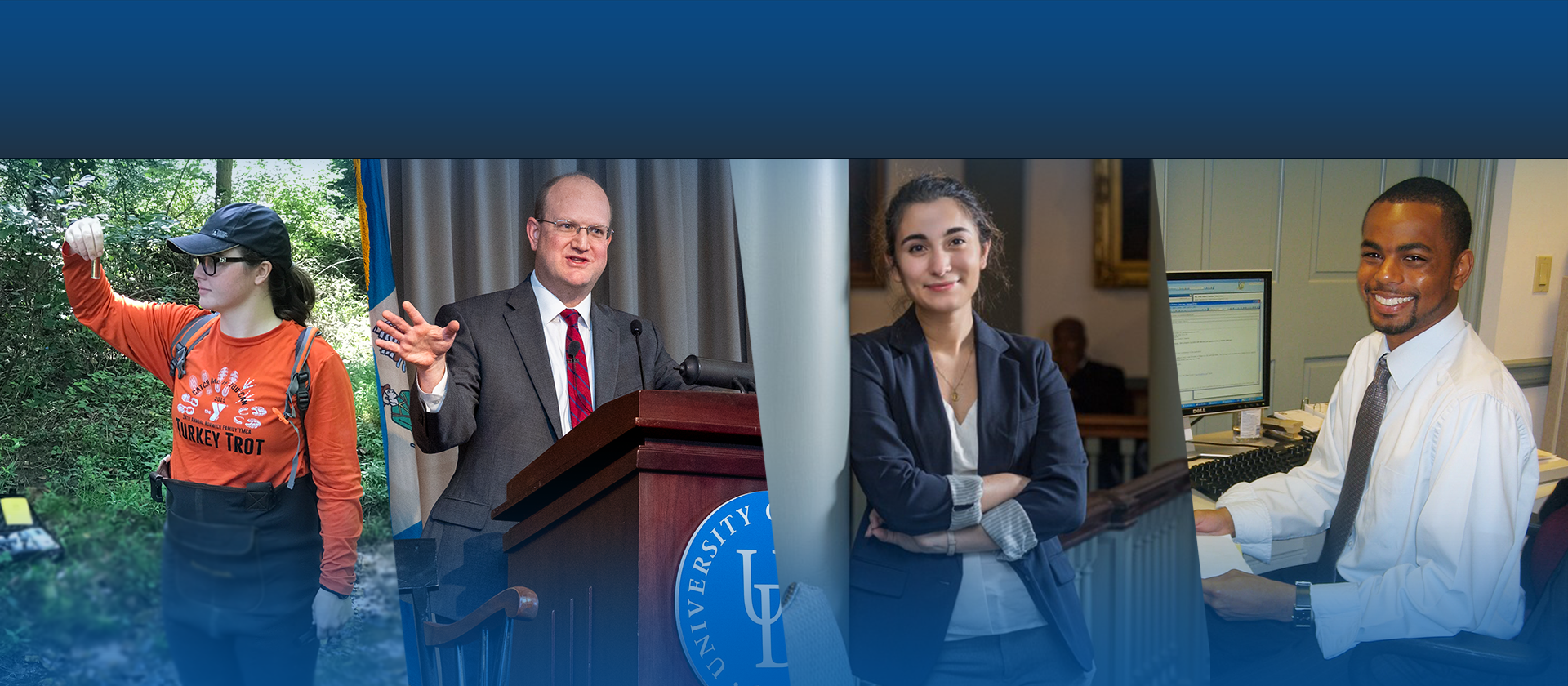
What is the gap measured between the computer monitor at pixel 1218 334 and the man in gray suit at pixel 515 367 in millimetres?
1393

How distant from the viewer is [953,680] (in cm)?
243

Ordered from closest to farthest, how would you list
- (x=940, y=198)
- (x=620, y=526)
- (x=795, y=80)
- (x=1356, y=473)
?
(x=620, y=526)
(x=940, y=198)
(x=1356, y=473)
(x=795, y=80)

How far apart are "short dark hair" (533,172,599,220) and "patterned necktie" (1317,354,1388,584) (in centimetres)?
200

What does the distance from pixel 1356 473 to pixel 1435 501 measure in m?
0.18

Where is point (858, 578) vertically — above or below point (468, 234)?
below

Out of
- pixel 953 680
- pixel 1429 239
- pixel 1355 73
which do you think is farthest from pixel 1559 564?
pixel 953 680

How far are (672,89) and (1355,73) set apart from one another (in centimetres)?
184

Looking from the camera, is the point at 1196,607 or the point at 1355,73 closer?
the point at 1196,607

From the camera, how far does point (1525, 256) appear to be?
250 cm

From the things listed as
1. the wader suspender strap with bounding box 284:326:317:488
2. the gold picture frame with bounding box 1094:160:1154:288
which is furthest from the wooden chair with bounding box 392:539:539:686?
the gold picture frame with bounding box 1094:160:1154:288

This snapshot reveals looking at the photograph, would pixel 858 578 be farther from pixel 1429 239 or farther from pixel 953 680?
pixel 1429 239

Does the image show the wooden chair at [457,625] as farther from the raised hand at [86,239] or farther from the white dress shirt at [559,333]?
the raised hand at [86,239]

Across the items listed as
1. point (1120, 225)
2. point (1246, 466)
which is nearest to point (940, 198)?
point (1120, 225)

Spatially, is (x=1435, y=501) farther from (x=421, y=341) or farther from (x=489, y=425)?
(x=421, y=341)
